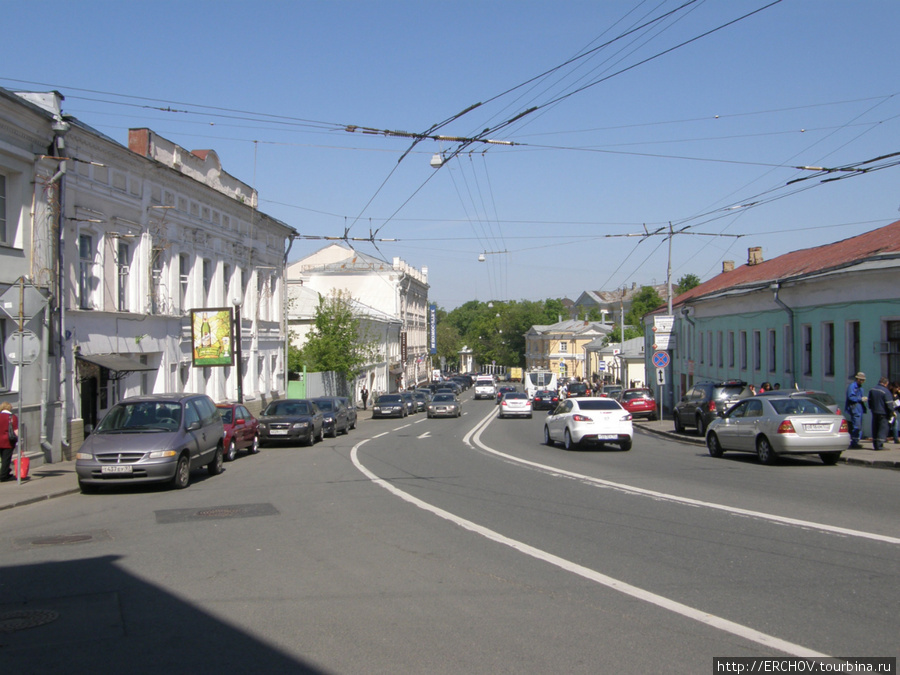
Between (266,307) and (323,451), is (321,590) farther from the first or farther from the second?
(266,307)

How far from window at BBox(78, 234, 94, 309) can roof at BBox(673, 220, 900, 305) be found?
2119 cm

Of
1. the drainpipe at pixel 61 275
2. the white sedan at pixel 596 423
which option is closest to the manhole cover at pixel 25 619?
the drainpipe at pixel 61 275

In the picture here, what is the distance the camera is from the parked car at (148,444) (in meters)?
13.6

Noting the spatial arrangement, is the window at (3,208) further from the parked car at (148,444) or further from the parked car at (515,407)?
the parked car at (515,407)

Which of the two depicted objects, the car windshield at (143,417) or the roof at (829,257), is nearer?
the car windshield at (143,417)

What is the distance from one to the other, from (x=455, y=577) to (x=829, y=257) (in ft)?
81.3

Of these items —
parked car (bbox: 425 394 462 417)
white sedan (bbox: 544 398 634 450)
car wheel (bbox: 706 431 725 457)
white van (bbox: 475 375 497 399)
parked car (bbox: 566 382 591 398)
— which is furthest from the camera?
white van (bbox: 475 375 497 399)

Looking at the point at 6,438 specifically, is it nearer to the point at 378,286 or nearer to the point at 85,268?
the point at 85,268

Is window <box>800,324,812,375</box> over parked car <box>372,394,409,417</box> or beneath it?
over

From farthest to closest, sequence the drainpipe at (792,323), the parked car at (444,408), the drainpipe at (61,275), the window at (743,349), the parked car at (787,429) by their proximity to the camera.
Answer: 1. the parked car at (444,408)
2. the window at (743,349)
3. the drainpipe at (792,323)
4. the drainpipe at (61,275)
5. the parked car at (787,429)

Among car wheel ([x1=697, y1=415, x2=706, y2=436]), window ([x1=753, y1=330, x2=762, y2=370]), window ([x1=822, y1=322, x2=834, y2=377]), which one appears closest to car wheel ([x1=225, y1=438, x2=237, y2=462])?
car wheel ([x1=697, y1=415, x2=706, y2=436])

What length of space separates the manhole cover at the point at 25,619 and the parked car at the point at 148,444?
7348mm

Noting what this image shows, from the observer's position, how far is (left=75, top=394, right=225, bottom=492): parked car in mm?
13562

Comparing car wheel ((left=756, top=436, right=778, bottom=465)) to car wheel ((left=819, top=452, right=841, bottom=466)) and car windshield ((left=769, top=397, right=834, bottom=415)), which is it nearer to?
car windshield ((left=769, top=397, right=834, bottom=415))
